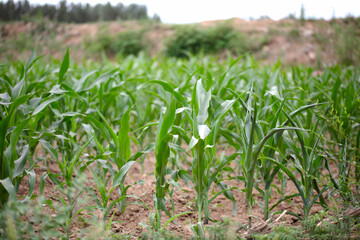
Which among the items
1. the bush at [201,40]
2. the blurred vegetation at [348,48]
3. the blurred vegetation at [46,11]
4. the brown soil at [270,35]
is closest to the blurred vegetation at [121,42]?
the brown soil at [270,35]

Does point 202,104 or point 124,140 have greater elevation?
point 202,104

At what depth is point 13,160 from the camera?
1195 mm

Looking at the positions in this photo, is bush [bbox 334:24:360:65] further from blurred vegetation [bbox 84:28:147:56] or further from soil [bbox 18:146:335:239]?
blurred vegetation [bbox 84:28:147:56]

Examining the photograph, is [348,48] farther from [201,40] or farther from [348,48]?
[201,40]

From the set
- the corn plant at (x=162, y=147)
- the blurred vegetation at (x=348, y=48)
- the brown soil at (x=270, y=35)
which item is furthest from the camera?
the brown soil at (x=270, y=35)

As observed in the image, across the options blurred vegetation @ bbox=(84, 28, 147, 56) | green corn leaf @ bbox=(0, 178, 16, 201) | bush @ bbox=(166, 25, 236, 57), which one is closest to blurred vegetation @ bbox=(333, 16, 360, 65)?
bush @ bbox=(166, 25, 236, 57)

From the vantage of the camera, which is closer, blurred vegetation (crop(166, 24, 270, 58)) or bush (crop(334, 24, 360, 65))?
bush (crop(334, 24, 360, 65))

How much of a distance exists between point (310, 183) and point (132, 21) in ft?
42.6

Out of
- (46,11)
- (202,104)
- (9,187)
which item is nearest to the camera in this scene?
(9,187)

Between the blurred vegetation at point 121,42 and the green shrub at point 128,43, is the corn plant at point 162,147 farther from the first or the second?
the green shrub at point 128,43

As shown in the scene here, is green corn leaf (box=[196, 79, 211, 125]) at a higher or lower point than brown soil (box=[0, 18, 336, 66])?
lower

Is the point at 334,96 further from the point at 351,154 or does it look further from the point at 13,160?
the point at 13,160

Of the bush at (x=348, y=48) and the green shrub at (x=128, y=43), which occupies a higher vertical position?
the green shrub at (x=128, y=43)

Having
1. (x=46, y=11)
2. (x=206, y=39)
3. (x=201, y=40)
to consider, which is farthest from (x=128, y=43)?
(x=46, y=11)
